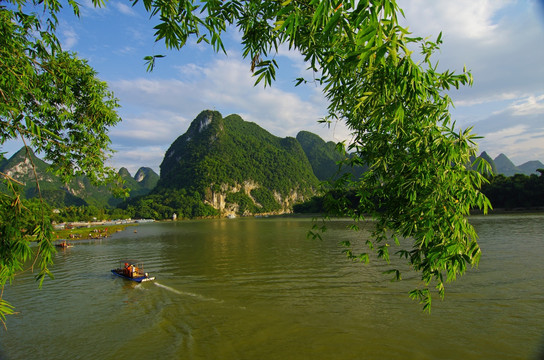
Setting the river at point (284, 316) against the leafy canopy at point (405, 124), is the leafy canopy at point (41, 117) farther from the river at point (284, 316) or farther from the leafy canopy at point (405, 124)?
the river at point (284, 316)

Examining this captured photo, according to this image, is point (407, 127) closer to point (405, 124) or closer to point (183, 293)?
point (405, 124)

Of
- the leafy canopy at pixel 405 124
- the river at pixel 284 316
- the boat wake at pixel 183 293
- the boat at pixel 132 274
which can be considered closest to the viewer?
the leafy canopy at pixel 405 124

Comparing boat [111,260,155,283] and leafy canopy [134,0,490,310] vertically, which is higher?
leafy canopy [134,0,490,310]

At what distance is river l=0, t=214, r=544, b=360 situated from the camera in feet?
33.8

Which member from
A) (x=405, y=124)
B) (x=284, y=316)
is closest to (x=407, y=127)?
(x=405, y=124)

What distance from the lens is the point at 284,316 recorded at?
1312cm

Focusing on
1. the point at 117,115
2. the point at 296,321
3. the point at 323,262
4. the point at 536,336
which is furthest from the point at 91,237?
the point at 536,336

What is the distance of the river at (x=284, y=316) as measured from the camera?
10297mm

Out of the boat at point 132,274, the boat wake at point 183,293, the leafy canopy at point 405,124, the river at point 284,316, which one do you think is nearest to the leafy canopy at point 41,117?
the leafy canopy at point 405,124

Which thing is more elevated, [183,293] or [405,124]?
[405,124]

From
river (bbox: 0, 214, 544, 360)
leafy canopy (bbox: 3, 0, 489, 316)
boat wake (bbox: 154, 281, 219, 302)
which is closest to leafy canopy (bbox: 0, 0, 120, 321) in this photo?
leafy canopy (bbox: 3, 0, 489, 316)

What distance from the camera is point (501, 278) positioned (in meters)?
16.3

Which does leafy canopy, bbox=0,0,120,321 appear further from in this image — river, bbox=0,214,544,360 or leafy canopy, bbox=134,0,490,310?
river, bbox=0,214,544,360

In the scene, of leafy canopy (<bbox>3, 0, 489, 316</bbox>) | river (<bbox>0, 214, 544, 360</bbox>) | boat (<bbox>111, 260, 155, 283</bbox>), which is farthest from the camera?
boat (<bbox>111, 260, 155, 283</bbox>)
